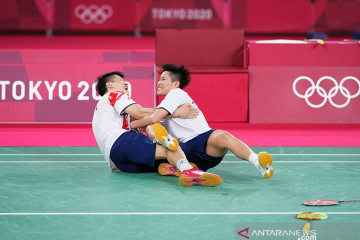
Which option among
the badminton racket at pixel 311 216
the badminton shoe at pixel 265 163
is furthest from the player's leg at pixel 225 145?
the badminton racket at pixel 311 216

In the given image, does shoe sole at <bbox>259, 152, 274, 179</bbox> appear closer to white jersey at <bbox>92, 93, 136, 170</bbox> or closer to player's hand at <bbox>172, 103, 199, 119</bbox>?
player's hand at <bbox>172, 103, 199, 119</bbox>

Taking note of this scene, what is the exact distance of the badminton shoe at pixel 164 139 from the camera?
418cm

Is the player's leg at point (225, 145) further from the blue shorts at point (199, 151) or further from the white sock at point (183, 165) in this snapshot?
the white sock at point (183, 165)

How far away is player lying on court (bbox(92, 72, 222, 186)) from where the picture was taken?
4.24 metres

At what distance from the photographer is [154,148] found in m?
4.40

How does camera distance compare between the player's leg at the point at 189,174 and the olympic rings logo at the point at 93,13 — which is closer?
the player's leg at the point at 189,174

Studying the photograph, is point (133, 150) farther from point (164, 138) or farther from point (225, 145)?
point (225, 145)

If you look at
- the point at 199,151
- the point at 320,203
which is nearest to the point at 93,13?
the point at 199,151

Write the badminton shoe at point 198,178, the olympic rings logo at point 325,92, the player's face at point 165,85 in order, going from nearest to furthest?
the badminton shoe at point 198,178 < the player's face at point 165,85 < the olympic rings logo at point 325,92

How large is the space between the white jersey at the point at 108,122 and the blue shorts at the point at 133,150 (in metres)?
0.06

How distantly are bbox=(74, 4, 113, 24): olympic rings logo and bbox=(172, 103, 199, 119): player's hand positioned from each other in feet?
30.8

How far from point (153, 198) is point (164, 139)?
0.62m

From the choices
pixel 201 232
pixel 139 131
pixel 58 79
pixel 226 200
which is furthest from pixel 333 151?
pixel 58 79

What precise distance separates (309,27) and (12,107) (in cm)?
836
